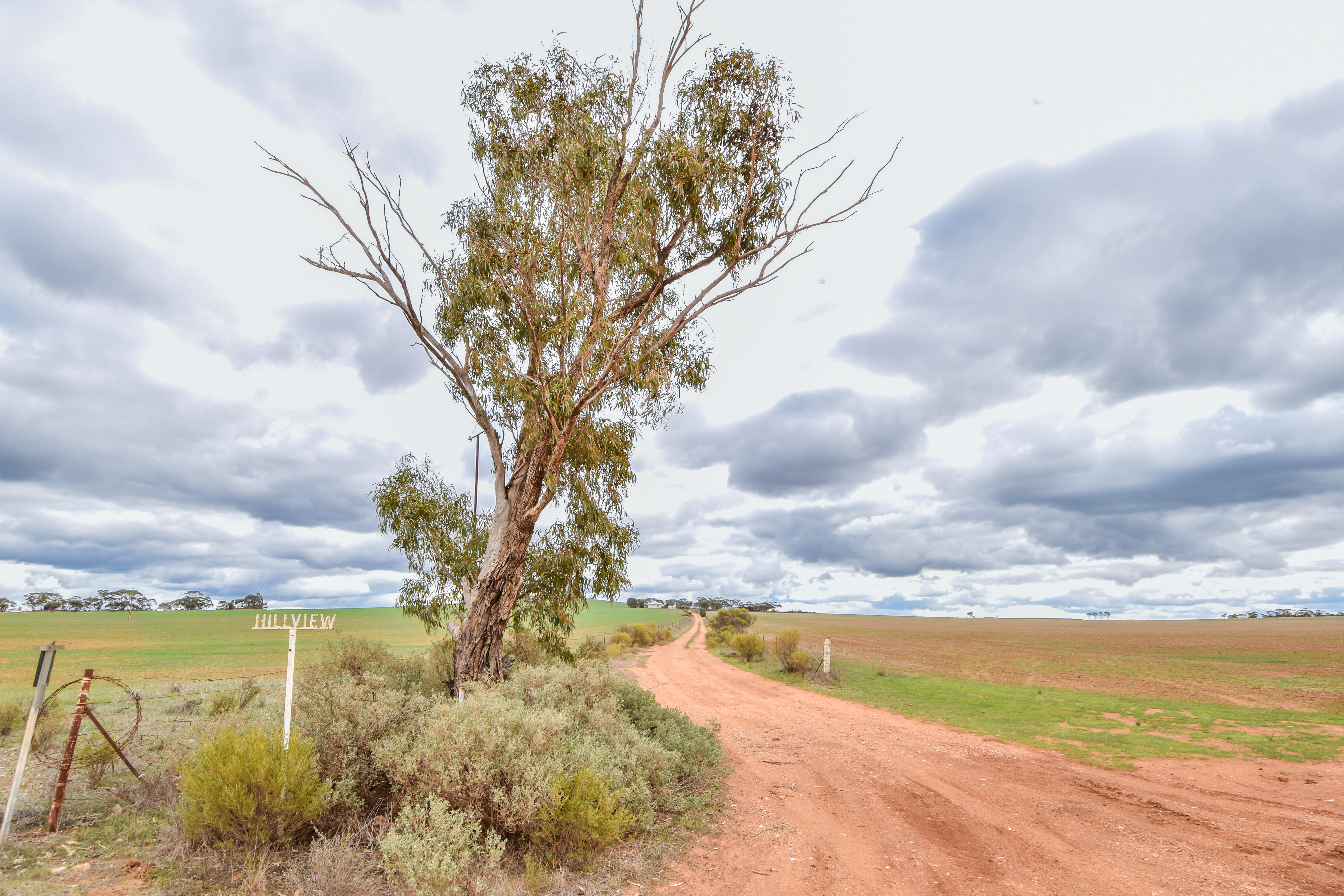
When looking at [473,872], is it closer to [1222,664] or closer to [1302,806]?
[1302,806]

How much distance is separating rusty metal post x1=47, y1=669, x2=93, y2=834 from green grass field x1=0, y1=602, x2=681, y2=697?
2416 mm

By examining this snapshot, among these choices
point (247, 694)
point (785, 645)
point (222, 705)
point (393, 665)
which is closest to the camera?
point (393, 665)

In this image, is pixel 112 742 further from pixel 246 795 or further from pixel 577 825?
pixel 577 825

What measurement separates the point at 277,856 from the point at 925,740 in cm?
1209

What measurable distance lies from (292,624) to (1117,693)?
1064 inches

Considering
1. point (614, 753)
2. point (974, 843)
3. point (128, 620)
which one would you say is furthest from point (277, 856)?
point (128, 620)

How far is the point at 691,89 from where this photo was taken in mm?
12445

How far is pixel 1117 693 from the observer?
2208 centimetres

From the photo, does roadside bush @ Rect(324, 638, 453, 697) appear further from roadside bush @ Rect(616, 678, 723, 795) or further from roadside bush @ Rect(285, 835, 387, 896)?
roadside bush @ Rect(285, 835, 387, 896)

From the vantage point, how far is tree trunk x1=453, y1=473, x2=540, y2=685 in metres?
10.7

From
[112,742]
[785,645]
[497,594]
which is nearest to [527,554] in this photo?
[497,594]

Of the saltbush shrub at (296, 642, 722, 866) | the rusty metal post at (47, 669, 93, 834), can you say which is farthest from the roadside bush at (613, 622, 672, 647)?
the rusty metal post at (47, 669, 93, 834)

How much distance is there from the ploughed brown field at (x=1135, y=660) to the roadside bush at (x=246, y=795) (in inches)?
1040

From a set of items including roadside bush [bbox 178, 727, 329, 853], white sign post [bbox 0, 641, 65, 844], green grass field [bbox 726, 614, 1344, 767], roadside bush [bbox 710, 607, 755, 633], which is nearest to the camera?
roadside bush [bbox 178, 727, 329, 853]
